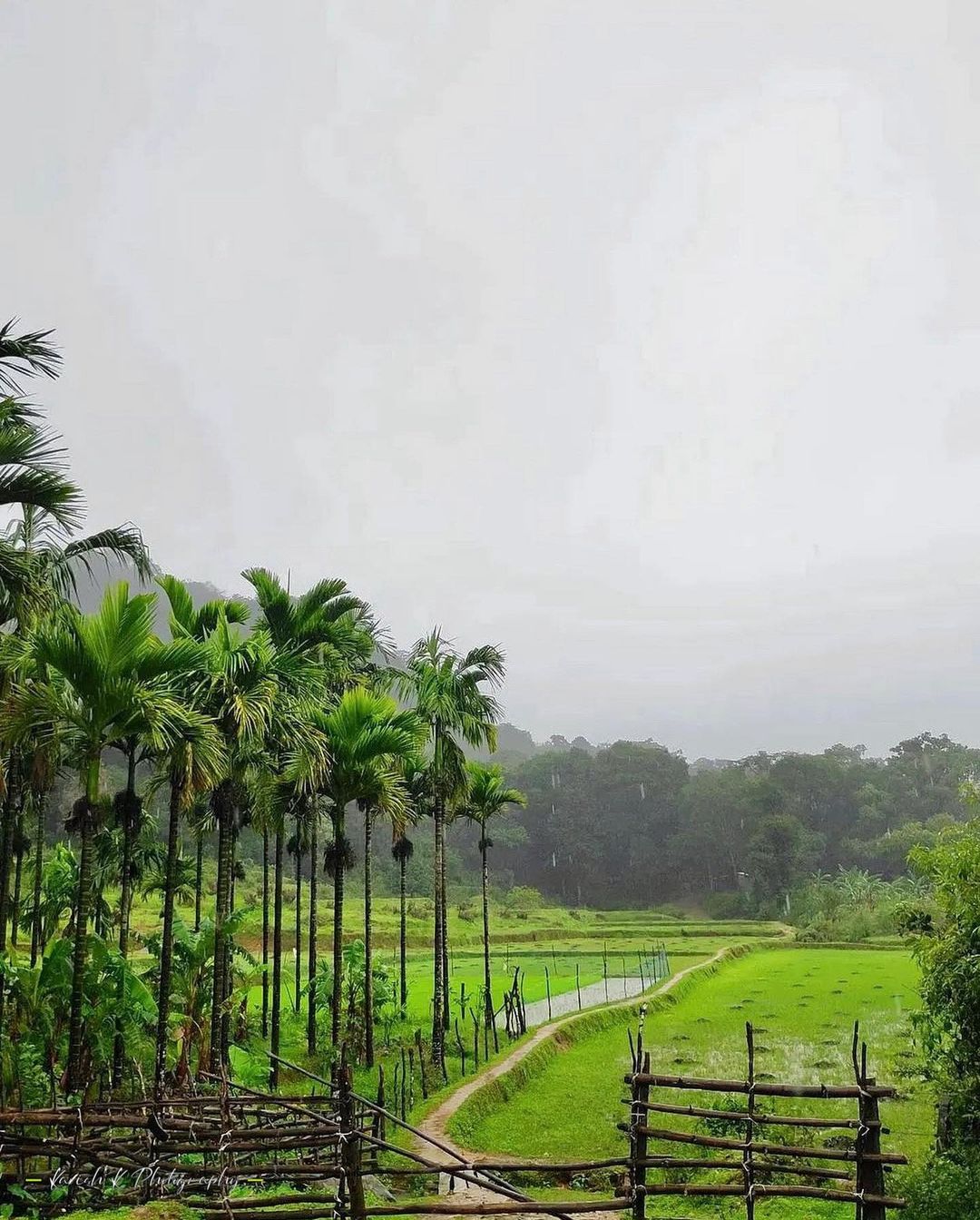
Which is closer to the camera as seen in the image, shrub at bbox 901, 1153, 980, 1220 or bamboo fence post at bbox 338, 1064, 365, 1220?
bamboo fence post at bbox 338, 1064, 365, 1220

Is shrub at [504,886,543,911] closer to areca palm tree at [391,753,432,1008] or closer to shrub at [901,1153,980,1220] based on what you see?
areca palm tree at [391,753,432,1008]

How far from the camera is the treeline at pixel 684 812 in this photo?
95438 mm

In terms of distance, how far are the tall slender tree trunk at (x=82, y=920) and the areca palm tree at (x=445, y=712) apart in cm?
1073

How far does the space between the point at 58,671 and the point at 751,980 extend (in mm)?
34577

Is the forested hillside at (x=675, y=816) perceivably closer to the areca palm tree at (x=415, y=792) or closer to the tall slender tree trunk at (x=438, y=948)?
the areca palm tree at (x=415, y=792)

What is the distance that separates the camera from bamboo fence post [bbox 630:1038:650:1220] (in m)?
9.55

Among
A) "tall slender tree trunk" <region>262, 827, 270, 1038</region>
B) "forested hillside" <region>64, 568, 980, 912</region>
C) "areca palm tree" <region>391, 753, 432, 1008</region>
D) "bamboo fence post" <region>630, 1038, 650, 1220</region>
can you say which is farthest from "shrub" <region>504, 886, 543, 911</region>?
"bamboo fence post" <region>630, 1038, 650, 1220</region>

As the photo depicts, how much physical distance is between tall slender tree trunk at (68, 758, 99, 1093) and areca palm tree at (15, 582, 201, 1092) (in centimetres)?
1

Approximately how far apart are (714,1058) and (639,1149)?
14582 mm

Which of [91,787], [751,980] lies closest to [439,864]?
[91,787]

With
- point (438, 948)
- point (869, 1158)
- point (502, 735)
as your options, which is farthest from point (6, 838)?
point (502, 735)

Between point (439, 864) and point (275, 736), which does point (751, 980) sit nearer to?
point (439, 864)

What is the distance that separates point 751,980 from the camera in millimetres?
38750

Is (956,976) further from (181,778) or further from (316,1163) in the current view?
(181,778)
